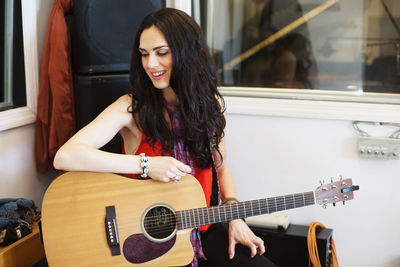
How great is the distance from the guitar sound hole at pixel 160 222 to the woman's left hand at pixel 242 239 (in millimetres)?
237

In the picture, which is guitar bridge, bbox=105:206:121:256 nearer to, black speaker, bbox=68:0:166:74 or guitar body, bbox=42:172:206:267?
guitar body, bbox=42:172:206:267

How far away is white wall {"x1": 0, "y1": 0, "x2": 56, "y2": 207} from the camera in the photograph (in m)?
1.99

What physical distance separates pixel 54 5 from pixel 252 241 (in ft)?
4.26

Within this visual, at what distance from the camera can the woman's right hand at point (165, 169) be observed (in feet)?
4.91

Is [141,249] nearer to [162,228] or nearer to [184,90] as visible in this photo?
[162,228]

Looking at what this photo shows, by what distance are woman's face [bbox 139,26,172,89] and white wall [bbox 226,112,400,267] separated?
755 mm

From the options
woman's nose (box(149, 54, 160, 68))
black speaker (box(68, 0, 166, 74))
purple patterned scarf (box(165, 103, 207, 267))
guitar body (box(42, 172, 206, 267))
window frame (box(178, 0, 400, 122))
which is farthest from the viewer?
window frame (box(178, 0, 400, 122))

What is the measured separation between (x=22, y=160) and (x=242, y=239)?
1074 millimetres

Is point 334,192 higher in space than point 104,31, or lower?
lower

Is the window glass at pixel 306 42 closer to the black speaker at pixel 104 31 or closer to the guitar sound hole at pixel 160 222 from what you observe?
the black speaker at pixel 104 31

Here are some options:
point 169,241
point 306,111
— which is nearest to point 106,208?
point 169,241

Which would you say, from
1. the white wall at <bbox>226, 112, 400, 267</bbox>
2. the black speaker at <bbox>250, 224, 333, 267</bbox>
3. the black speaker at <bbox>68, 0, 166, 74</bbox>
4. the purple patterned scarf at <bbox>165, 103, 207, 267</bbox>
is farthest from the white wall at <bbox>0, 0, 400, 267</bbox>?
the purple patterned scarf at <bbox>165, 103, 207, 267</bbox>

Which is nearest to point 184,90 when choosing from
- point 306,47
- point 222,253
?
point 222,253

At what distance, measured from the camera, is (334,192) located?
150 cm
